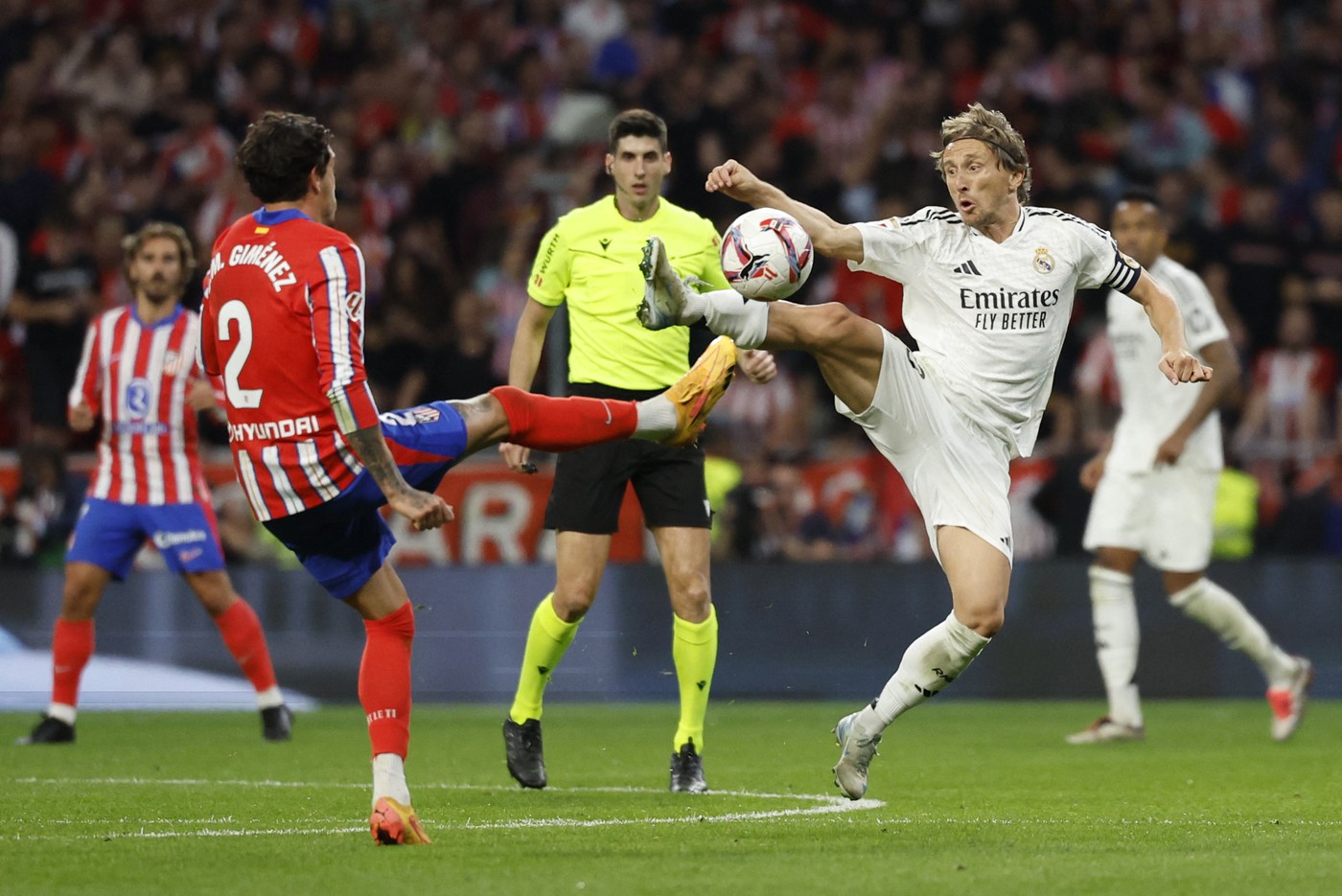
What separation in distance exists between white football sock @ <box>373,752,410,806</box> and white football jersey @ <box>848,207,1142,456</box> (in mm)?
2231

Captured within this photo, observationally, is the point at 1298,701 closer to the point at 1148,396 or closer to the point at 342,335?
the point at 1148,396

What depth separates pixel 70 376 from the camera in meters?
14.6

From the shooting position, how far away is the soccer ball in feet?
20.8

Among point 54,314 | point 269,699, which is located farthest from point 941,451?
point 54,314

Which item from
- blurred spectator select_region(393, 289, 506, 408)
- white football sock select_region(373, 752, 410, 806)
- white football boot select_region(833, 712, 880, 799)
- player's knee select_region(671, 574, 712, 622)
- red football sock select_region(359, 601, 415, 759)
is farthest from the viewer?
blurred spectator select_region(393, 289, 506, 408)

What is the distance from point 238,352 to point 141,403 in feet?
15.1

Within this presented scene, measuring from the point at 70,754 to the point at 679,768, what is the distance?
10.8 ft

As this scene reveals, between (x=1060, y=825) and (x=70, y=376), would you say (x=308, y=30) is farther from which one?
(x=1060, y=825)

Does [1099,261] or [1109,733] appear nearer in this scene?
[1099,261]

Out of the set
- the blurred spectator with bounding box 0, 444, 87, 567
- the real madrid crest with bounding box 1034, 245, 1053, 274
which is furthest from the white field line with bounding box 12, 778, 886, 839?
the blurred spectator with bounding box 0, 444, 87, 567

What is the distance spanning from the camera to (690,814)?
6727 mm

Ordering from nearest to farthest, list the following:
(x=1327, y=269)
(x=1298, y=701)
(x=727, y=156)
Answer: (x=1298, y=701), (x=1327, y=269), (x=727, y=156)

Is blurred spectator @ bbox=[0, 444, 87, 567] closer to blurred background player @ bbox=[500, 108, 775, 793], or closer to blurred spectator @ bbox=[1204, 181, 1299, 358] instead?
blurred background player @ bbox=[500, 108, 775, 793]

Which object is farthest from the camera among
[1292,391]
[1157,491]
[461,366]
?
[1292,391]
